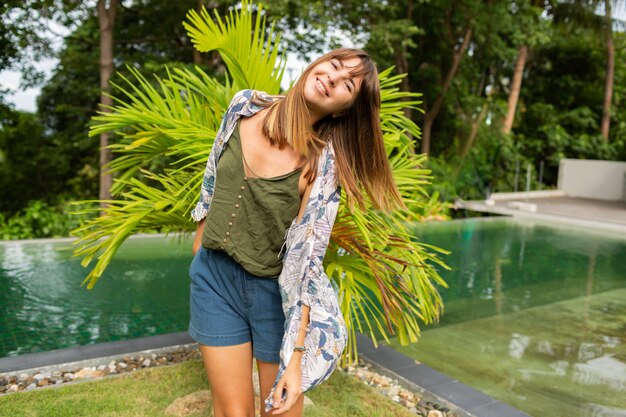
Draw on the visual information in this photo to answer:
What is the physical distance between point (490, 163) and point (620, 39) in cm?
713

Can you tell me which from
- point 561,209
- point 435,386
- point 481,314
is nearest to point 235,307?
point 435,386

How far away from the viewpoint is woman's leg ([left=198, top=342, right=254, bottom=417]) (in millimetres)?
1605

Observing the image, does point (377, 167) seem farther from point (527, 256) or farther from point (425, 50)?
point (425, 50)

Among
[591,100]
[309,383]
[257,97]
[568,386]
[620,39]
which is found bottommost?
[568,386]

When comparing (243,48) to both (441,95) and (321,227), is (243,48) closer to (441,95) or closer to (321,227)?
(321,227)

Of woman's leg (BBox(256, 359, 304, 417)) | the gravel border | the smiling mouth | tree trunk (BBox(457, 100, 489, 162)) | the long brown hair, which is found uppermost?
tree trunk (BBox(457, 100, 489, 162))

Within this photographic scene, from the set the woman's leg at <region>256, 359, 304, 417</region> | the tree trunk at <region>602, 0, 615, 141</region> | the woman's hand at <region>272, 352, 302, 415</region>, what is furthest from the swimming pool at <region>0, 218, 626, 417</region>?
the tree trunk at <region>602, 0, 615, 141</region>

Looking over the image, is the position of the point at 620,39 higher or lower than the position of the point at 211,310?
higher

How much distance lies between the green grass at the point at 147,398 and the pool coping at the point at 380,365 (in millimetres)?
231

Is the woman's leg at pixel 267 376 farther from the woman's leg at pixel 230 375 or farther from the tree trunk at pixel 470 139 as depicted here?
the tree trunk at pixel 470 139

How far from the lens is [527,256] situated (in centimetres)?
752

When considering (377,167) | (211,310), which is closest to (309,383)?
(211,310)

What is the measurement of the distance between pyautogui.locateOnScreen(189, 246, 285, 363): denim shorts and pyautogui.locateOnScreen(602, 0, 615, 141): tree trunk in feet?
53.4

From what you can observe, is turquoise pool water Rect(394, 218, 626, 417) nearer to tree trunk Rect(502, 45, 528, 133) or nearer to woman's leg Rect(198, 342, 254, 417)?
woman's leg Rect(198, 342, 254, 417)
